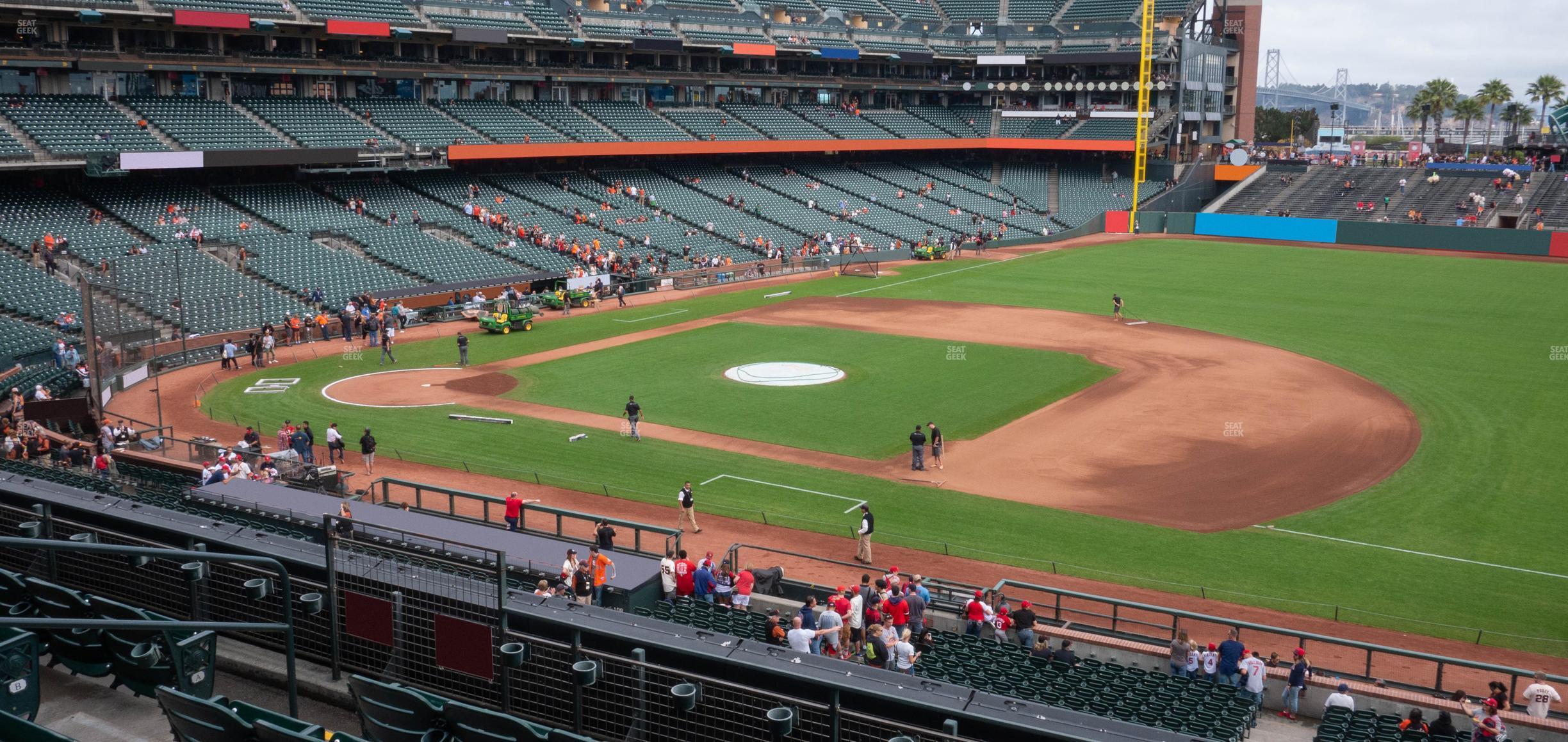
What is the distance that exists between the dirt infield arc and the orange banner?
44939mm

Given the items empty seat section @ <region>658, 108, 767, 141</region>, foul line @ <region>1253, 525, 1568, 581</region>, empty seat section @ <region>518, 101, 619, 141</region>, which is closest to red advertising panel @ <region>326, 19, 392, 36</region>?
empty seat section @ <region>518, 101, 619, 141</region>

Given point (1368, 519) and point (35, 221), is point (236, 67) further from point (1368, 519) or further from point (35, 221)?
point (1368, 519)

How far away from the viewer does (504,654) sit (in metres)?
11.2

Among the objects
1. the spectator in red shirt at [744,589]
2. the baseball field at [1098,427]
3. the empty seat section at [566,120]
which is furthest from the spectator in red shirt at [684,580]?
the empty seat section at [566,120]

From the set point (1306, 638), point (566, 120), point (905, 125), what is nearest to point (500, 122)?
point (566, 120)

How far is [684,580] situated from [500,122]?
2375 inches

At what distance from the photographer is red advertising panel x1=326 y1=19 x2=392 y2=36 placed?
6669 cm

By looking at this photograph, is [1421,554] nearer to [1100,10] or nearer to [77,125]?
[77,125]

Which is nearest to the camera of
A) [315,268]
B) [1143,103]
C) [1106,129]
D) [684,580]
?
[684,580]

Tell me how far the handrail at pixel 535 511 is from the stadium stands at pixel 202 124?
124 ft

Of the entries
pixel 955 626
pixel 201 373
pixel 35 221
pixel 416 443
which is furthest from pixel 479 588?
pixel 35 221

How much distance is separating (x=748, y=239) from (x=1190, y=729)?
209ft

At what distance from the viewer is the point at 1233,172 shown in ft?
326

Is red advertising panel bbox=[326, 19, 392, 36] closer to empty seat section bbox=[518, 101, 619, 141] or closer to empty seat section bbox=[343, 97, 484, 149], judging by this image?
empty seat section bbox=[343, 97, 484, 149]
